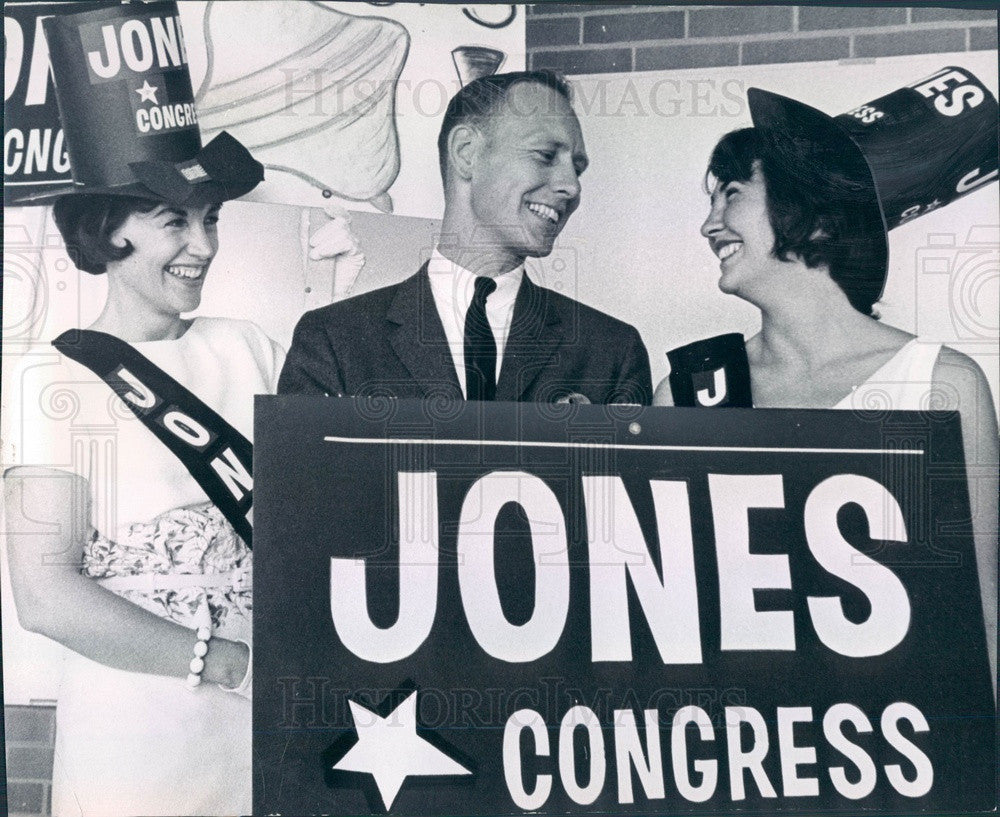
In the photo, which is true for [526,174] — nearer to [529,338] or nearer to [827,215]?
[529,338]

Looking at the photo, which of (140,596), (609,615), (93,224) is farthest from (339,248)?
(609,615)

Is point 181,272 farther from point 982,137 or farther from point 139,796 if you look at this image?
point 982,137

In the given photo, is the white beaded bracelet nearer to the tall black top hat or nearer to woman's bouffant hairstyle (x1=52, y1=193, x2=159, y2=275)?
woman's bouffant hairstyle (x1=52, y1=193, x2=159, y2=275)

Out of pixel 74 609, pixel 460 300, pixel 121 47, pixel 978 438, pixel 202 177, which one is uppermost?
pixel 121 47

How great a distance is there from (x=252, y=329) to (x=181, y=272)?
0.64 feet

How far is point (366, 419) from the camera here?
82.3 inches

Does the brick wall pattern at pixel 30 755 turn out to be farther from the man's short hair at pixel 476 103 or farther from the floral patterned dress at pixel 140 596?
the man's short hair at pixel 476 103

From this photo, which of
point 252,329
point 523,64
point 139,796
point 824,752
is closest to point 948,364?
point 824,752

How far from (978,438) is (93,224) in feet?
6.28

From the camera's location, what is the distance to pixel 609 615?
6.84ft

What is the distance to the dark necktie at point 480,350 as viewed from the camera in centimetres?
212

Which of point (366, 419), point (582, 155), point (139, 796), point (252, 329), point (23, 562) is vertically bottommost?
point (139, 796)

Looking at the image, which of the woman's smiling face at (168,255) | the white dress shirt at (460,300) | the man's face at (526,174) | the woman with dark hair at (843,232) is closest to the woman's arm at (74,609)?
the woman's smiling face at (168,255)

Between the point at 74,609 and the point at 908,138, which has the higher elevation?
the point at 908,138
